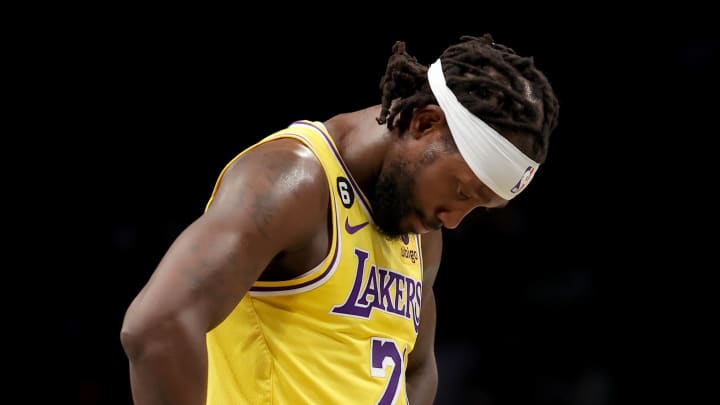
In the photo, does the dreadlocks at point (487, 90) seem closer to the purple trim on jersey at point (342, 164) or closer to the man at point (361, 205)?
the man at point (361, 205)

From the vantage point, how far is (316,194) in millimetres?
1807

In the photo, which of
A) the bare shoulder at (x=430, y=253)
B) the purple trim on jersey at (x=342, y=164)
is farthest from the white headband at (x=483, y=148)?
the bare shoulder at (x=430, y=253)

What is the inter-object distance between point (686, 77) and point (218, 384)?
12.8 ft

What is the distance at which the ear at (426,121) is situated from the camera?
1.94 metres

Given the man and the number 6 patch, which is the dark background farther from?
the number 6 patch

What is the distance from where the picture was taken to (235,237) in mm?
1597

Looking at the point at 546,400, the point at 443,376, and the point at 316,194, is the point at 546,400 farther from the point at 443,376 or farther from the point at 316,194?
the point at 316,194

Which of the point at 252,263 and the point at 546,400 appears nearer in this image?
the point at 252,263

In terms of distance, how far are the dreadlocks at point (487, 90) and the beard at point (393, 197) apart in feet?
0.33

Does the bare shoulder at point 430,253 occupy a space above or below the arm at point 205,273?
below

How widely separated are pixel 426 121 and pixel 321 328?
18.6 inches

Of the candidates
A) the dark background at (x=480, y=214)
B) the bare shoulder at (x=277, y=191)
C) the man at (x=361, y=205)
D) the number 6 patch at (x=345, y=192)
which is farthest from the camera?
the dark background at (x=480, y=214)

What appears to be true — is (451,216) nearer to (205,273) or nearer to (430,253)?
(430,253)

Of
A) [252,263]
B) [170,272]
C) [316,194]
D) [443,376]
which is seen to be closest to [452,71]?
[316,194]
